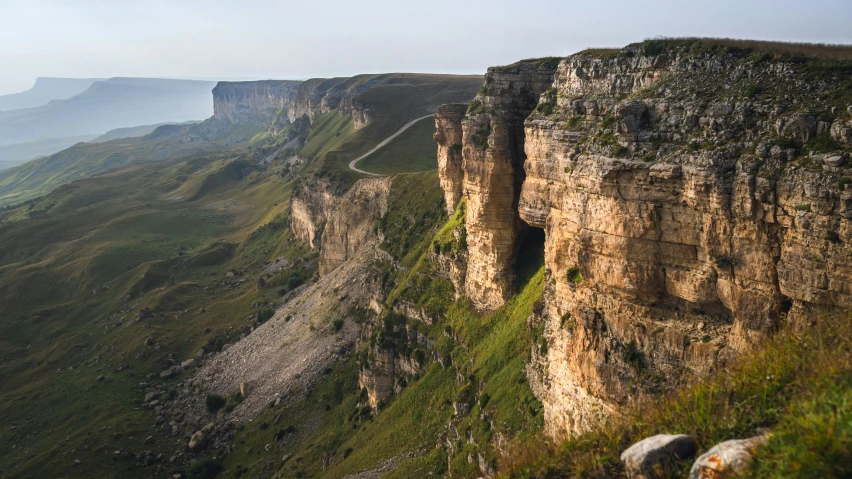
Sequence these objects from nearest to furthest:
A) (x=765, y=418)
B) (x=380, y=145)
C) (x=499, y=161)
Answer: (x=765, y=418) < (x=499, y=161) < (x=380, y=145)

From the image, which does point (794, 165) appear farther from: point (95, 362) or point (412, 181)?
point (95, 362)

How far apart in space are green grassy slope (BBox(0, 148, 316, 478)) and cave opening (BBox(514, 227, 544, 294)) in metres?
44.3

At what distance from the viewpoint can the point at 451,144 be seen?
5566 cm

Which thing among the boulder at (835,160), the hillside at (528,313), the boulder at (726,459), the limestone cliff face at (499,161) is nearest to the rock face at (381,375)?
the hillside at (528,313)

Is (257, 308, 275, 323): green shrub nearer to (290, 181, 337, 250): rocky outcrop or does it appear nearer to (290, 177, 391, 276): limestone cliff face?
(290, 177, 391, 276): limestone cliff face

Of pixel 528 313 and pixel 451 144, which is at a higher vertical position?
pixel 451 144

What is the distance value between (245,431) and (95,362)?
127ft

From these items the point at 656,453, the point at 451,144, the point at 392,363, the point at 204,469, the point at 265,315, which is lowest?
the point at 204,469

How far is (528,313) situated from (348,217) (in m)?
52.0

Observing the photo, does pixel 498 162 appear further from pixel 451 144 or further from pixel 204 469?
pixel 204 469

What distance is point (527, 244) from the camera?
151 feet

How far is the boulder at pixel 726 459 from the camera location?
36.5ft

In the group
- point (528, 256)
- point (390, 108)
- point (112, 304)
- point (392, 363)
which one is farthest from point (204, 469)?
point (390, 108)

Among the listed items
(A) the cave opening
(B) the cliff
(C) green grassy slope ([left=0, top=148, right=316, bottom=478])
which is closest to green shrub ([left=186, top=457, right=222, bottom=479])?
(C) green grassy slope ([left=0, top=148, right=316, bottom=478])
